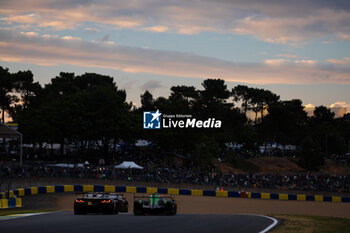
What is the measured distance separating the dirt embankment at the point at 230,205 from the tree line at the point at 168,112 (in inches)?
952

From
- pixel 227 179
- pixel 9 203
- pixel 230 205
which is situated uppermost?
pixel 227 179

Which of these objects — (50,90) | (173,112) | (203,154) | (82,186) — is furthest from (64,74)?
(82,186)

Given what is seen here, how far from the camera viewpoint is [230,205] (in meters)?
46.9

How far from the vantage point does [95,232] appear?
14148 mm

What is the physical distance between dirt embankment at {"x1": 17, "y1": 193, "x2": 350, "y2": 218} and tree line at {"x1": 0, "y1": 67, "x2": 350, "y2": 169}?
24.2 meters

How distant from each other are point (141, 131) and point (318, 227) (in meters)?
61.9

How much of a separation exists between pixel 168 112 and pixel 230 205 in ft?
139

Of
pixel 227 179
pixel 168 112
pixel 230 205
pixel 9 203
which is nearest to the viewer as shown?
pixel 9 203

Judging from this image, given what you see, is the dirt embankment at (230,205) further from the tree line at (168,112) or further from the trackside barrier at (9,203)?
the tree line at (168,112)

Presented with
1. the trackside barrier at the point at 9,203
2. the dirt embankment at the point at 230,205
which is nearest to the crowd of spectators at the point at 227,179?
the dirt embankment at the point at 230,205

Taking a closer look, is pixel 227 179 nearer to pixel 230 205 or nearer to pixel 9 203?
pixel 230 205

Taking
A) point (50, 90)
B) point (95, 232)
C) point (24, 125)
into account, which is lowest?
point (95, 232)

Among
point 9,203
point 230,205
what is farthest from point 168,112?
point 9,203

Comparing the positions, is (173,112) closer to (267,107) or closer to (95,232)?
(267,107)
